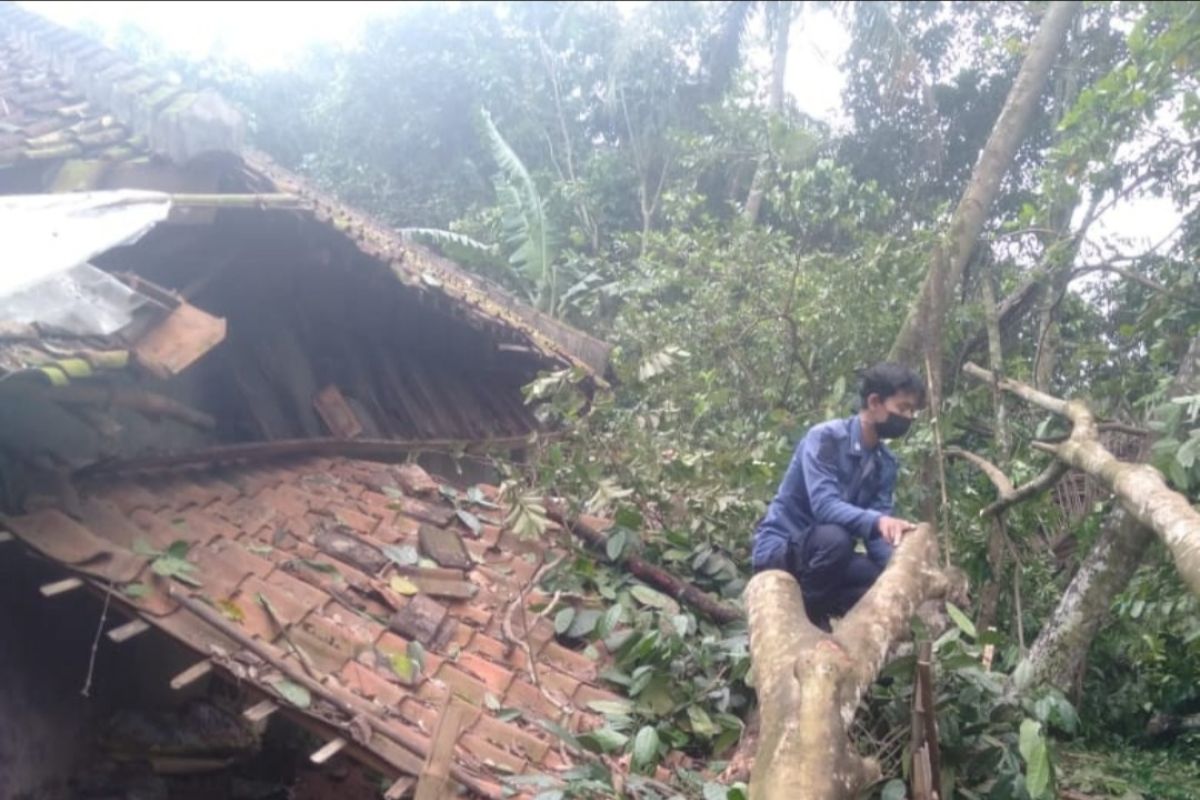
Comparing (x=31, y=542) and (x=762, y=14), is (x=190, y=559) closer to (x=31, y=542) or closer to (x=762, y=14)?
(x=31, y=542)

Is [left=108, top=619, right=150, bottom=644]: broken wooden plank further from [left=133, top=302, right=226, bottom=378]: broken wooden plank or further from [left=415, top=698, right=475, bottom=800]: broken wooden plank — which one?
[left=415, top=698, right=475, bottom=800]: broken wooden plank

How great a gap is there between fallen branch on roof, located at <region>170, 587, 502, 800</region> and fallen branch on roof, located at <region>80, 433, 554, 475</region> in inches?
36.3

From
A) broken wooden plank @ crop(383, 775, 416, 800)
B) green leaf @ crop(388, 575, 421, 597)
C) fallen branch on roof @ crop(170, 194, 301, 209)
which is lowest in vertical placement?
broken wooden plank @ crop(383, 775, 416, 800)

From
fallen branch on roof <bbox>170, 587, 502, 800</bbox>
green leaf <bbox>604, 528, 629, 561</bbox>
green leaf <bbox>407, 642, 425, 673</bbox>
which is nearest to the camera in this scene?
fallen branch on roof <bbox>170, 587, 502, 800</bbox>

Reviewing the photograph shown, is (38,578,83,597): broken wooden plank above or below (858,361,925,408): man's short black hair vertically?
below

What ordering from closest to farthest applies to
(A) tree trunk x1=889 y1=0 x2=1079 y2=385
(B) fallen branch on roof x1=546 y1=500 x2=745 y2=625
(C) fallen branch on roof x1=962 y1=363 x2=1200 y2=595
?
1. (C) fallen branch on roof x1=962 y1=363 x2=1200 y2=595
2. (B) fallen branch on roof x1=546 y1=500 x2=745 y2=625
3. (A) tree trunk x1=889 y1=0 x2=1079 y2=385

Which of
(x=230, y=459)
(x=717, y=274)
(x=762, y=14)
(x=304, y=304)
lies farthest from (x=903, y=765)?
(x=762, y=14)

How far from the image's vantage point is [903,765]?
10.4 feet

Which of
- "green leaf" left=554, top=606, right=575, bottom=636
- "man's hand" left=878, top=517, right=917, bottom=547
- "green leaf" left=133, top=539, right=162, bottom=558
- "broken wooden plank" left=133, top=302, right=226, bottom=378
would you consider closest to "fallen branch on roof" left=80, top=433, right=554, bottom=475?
"green leaf" left=133, top=539, right=162, bottom=558

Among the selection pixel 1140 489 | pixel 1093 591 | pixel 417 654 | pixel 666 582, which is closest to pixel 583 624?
pixel 666 582

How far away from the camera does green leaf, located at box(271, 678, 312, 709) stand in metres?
3.06

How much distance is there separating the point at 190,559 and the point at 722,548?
2.79 metres

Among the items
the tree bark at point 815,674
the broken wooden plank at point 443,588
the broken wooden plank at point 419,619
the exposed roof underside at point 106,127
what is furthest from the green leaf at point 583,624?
the exposed roof underside at point 106,127

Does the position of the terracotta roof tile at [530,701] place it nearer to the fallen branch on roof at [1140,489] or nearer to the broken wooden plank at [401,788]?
the broken wooden plank at [401,788]
